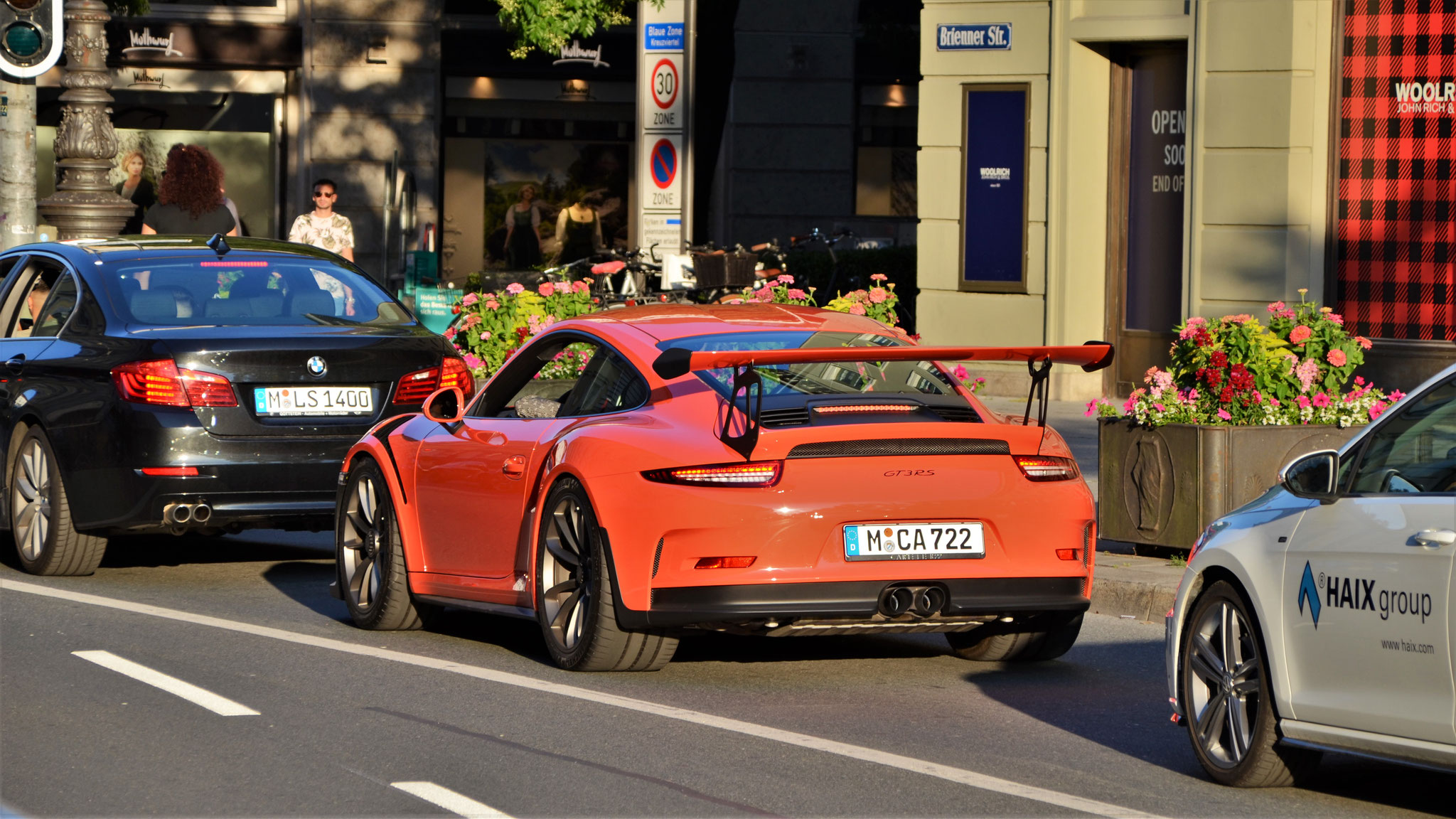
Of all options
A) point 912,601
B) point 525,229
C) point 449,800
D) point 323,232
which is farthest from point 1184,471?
point 525,229

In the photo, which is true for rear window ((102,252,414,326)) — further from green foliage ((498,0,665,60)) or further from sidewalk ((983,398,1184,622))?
green foliage ((498,0,665,60))

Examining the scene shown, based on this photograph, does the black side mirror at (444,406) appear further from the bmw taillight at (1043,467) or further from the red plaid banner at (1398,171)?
the red plaid banner at (1398,171)

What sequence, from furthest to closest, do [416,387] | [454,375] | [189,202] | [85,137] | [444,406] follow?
[189,202] → [85,137] → [454,375] → [416,387] → [444,406]

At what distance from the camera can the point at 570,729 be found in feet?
23.1

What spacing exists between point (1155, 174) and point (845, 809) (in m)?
13.9

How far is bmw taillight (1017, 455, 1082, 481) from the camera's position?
7.79 meters

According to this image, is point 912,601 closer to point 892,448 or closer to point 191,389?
point 892,448

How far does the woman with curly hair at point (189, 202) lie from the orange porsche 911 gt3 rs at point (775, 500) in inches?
324

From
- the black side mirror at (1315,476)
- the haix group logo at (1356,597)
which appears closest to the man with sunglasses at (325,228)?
the black side mirror at (1315,476)

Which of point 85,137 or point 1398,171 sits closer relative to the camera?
point 85,137

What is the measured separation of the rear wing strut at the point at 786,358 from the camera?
7398 millimetres

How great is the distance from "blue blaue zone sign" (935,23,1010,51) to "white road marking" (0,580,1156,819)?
11549 mm

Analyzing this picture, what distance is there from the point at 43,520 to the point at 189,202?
573 cm

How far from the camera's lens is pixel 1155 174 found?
1912cm
